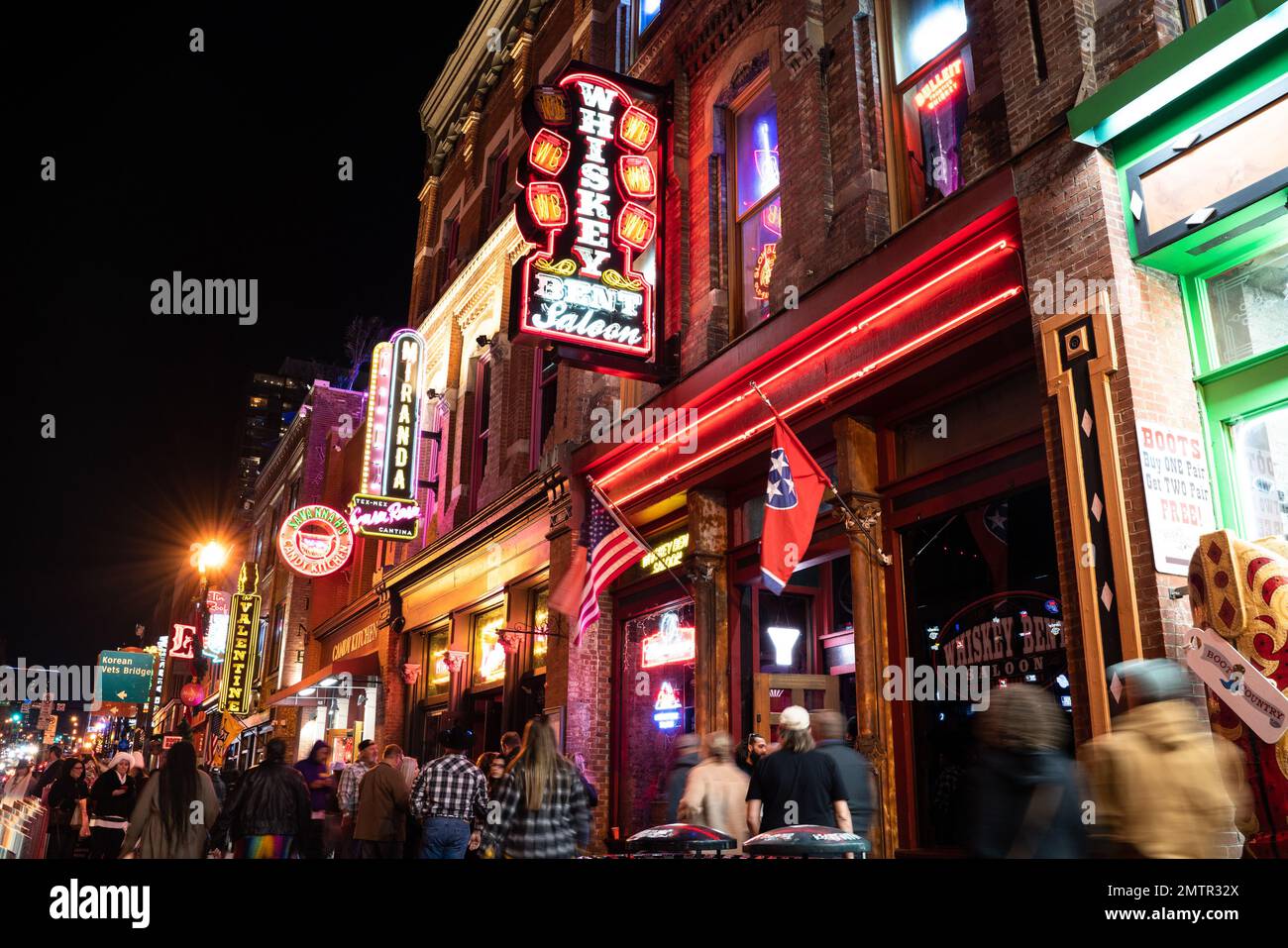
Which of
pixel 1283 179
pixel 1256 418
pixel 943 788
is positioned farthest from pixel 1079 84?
pixel 943 788

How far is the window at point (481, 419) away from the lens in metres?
21.5

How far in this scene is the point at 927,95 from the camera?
35.0 ft

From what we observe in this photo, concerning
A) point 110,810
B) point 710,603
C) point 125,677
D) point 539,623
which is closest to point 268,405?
point 125,677

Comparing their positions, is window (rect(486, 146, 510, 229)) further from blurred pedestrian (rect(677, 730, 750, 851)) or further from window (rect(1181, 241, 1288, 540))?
window (rect(1181, 241, 1288, 540))

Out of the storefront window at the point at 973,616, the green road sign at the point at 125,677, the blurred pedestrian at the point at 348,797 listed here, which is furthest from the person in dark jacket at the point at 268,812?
the green road sign at the point at 125,677

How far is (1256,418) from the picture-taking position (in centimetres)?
709

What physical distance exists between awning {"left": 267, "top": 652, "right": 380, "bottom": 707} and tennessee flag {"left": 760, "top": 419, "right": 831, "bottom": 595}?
55.6 ft

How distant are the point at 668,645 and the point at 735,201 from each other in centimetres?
626

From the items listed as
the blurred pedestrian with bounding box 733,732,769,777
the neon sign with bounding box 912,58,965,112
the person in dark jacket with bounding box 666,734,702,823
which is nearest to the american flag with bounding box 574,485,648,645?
the blurred pedestrian with bounding box 733,732,769,777

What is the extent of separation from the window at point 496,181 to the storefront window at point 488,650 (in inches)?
359

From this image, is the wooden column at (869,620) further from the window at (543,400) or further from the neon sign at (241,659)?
the neon sign at (241,659)

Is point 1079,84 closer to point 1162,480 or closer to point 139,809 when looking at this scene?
point 1162,480

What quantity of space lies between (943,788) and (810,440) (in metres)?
3.97

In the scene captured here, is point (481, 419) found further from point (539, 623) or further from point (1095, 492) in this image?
point (1095, 492)
